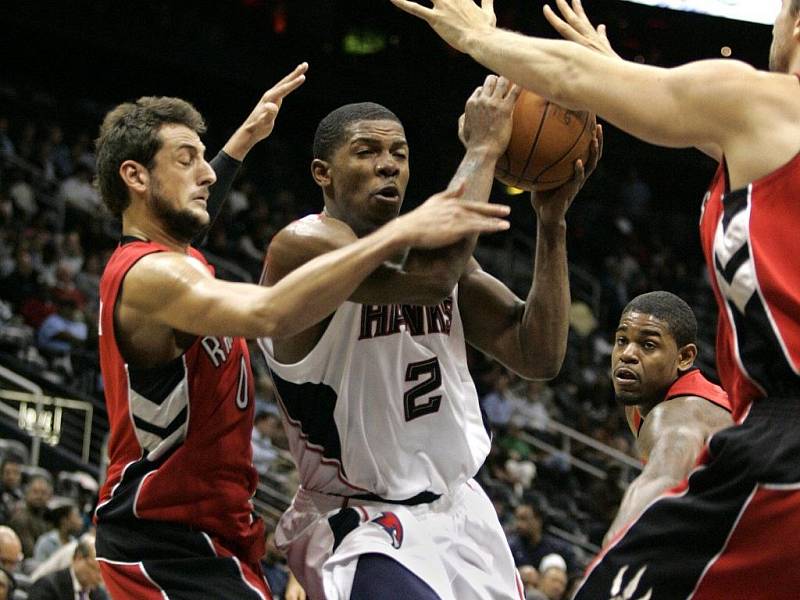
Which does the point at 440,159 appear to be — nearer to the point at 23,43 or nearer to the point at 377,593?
the point at 23,43

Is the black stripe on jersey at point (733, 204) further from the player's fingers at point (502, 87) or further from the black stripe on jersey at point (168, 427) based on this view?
the black stripe on jersey at point (168, 427)

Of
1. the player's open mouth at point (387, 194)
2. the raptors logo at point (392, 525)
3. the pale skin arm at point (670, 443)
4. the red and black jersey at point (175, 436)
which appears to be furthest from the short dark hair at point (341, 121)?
the pale skin arm at point (670, 443)

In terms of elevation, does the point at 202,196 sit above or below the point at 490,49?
below

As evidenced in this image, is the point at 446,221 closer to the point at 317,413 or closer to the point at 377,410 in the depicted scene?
the point at 377,410

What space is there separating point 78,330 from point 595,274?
986cm

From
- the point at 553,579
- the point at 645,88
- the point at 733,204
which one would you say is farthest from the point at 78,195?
the point at 733,204

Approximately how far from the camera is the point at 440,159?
20.7 m

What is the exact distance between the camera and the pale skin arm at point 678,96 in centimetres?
322

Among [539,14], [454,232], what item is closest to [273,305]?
[454,232]

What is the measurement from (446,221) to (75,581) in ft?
17.5

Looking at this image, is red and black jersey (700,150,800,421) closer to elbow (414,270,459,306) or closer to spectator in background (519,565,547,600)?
elbow (414,270,459,306)

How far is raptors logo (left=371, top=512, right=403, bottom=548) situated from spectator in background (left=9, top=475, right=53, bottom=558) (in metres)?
5.61

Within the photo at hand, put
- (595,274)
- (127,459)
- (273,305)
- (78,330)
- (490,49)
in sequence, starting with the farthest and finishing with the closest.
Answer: (595,274), (78,330), (127,459), (490,49), (273,305)

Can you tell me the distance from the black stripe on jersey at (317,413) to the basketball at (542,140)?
95cm
